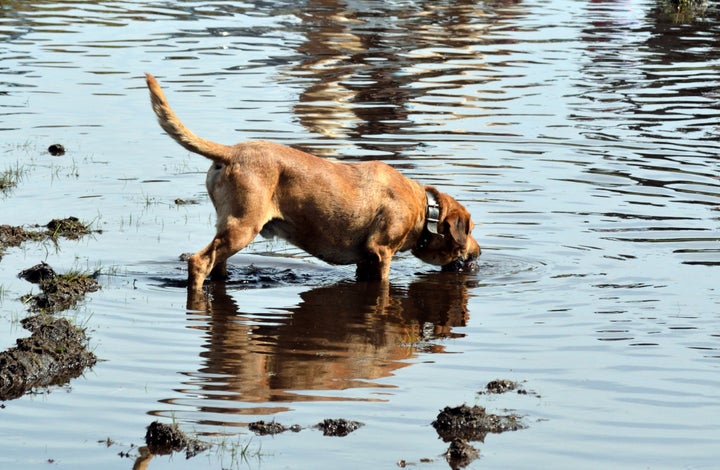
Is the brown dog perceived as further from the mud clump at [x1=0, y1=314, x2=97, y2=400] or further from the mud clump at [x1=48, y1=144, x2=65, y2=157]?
the mud clump at [x1=48, y1=144, x2=65, y2=157]

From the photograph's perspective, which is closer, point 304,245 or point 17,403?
point 17,403

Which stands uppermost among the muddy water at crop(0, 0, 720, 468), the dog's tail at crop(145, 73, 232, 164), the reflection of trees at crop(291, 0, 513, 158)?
the dog's tail at crop(145, 73, 232, 164)

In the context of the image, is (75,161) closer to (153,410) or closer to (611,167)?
(611,167)

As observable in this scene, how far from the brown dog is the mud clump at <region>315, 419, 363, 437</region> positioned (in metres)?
3.39

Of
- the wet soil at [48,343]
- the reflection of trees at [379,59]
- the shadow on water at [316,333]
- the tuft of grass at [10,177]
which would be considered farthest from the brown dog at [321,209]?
the reflection of trees at [379,59]

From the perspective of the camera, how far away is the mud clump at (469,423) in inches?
275

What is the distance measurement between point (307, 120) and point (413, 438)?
11588mm

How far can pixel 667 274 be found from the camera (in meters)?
11.1

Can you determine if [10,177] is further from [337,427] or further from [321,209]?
[337,427]

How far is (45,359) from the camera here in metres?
7.89

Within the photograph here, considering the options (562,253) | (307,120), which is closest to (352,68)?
(307,120)

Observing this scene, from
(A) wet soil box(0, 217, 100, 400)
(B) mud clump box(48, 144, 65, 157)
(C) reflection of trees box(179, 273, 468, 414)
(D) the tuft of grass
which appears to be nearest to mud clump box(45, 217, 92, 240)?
(A) wet soil box(0, 217, 100, 400)

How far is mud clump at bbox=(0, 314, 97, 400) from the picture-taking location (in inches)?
298

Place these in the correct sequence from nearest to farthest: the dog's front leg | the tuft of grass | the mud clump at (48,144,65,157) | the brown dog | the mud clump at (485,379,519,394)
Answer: the mud clump at (485,379,519,394) → the brown dog → the dog's front leg → the tuft of grass → the mud clump at (48,144,65,157)
